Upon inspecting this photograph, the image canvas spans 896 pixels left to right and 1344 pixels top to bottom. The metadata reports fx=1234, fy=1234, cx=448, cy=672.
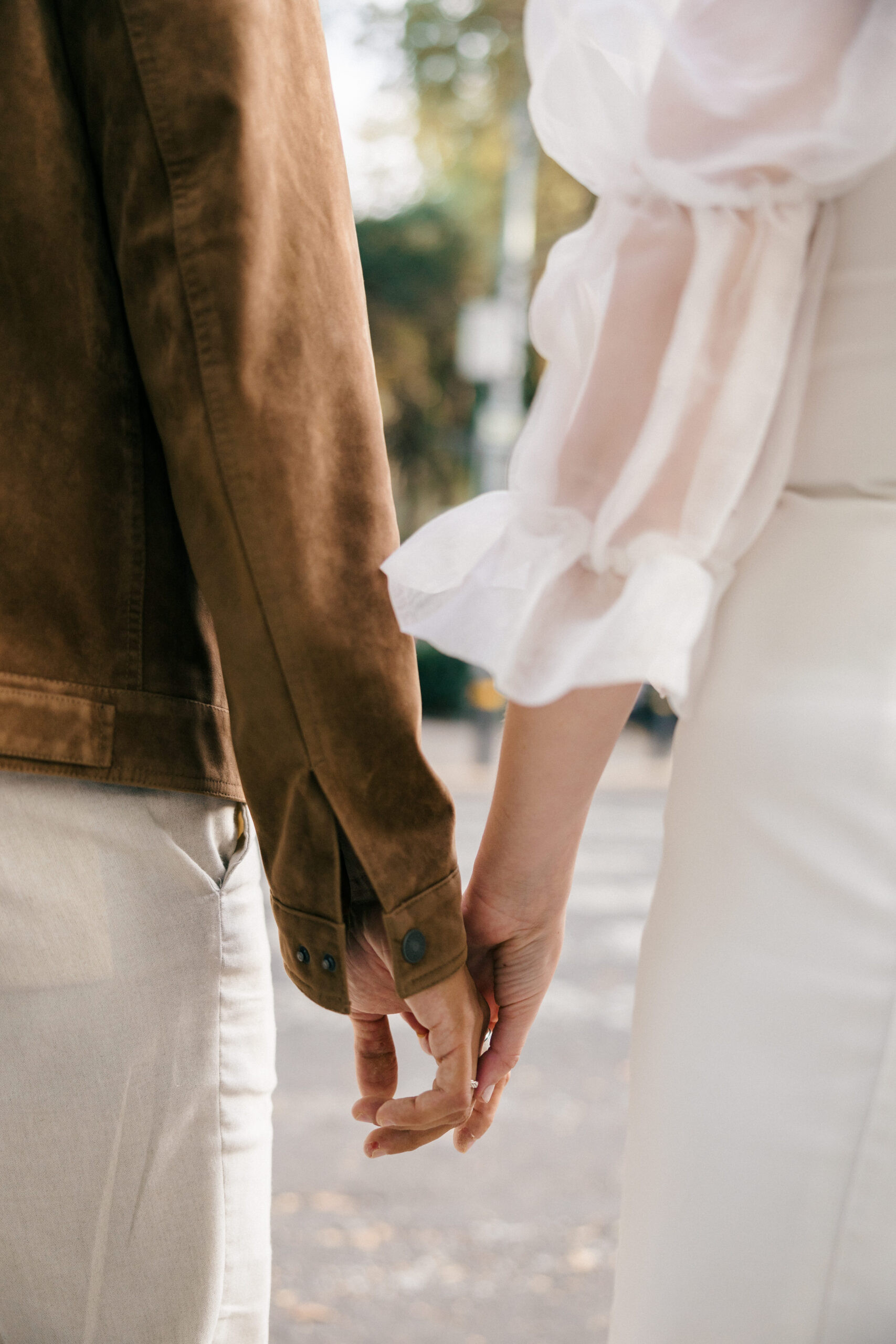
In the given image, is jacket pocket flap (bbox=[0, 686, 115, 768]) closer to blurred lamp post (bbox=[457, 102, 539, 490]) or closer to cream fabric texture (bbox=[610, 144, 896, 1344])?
cream fabric texture (bbox=[610, 144, 896, 1344])

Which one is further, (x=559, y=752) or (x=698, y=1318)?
(x=559, y=752)

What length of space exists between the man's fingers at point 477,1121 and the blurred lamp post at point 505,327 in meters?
9.45

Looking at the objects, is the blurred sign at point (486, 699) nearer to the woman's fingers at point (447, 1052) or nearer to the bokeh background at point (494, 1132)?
the bokeh background at point (494, 1132)

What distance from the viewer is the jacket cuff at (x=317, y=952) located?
128cm

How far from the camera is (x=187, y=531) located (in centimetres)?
123

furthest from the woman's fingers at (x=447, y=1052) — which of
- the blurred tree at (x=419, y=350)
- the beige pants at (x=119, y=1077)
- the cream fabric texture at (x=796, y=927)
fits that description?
the blurred tree at (x=419, y=350)

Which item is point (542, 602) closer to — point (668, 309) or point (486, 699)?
point (668, 309)

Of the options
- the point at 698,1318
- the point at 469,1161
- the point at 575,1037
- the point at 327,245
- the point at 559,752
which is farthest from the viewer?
the point at 575,1037

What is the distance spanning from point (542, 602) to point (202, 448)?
14.6 inches

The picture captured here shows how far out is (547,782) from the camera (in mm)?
1166

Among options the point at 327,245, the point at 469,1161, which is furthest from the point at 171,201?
the point at 469,1161

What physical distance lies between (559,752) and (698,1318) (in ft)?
1.56

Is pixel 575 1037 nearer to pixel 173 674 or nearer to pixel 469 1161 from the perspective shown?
pixel 469 1161

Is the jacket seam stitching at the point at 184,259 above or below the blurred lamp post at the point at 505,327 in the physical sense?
above
